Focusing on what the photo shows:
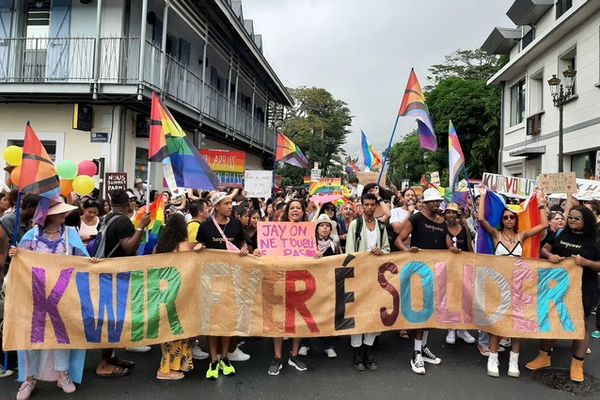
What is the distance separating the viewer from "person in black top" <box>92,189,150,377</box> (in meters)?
4.31

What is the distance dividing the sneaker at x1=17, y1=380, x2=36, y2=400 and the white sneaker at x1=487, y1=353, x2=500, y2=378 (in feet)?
14.3

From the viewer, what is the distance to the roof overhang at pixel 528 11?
18.1m

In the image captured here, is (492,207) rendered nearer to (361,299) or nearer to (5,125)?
(361,299)

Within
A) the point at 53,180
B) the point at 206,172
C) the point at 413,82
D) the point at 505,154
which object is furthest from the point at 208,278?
the point at 505,154

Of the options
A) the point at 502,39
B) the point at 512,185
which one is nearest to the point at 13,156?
the point at 512,185

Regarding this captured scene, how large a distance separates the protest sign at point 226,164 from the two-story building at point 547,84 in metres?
9.62

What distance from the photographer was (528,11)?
18812mm

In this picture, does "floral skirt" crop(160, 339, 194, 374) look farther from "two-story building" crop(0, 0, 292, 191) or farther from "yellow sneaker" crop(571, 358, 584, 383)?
"two-story building" crop(0, 0, 292, 191)

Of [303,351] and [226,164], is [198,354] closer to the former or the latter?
[303,351]

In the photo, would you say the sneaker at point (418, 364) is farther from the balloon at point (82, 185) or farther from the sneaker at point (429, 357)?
the balloon at point (82, 185)

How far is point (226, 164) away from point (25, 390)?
29.0ft

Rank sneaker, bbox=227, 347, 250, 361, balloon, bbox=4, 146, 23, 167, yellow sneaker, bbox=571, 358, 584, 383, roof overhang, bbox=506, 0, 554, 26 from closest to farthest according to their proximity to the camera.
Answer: yellow sneaker, bbox=571, 358, 584, 383, sneaker, bbox=227, 347, 250, 361, balloon, bbox=4, 146, 23, 167, roof overhang, bbox=506, 0, 554, 26

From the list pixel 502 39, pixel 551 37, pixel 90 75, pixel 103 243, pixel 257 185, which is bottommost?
pixel 103 243

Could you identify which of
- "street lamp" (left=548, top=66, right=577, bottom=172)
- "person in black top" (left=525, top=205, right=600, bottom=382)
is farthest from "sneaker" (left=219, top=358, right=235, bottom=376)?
"street lamp" (left=548, top=66, right=577, bottom=172)
